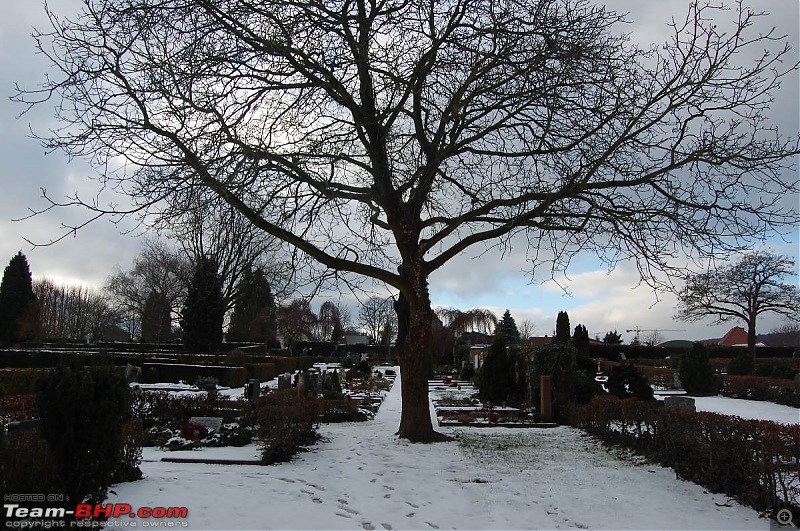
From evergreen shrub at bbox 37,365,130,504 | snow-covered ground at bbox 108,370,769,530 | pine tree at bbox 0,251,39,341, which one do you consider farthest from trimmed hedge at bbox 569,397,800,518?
pine tree at bbox 0,251,39,341

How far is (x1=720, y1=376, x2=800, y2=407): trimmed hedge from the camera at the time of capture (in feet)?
65.8

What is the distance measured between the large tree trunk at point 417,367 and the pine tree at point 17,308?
48.9 metres

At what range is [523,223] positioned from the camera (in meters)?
11.1

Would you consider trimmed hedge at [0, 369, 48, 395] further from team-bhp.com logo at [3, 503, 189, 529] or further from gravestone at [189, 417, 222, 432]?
team-bhp.com logo at [3, 503, 189, 529]

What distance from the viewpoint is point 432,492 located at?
7422mm

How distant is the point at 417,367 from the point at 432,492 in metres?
4.41

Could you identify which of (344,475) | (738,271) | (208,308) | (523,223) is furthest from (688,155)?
(738,271)

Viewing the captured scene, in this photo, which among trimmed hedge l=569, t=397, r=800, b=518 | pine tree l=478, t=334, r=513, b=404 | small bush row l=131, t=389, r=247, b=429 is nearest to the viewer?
trimmed hedge l=569, t=397, r=800, b=518

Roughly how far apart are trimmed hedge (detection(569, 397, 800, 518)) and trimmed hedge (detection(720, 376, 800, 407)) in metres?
12.9

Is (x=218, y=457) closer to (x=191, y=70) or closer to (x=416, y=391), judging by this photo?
(x=416, y=391)

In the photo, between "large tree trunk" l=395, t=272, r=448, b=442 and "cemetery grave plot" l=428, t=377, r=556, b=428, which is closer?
"large tree trunk" l=395, t=272, r=448, b=442

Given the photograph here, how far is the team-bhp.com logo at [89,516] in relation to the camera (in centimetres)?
467

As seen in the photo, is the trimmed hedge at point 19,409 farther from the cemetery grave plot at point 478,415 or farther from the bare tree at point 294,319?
the cemetery grave plot at point 478,415

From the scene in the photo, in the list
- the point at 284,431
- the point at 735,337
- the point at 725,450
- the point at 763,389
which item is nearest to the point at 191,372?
the point at 284,431
